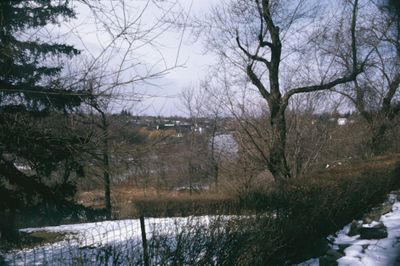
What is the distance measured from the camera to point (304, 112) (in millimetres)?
21016

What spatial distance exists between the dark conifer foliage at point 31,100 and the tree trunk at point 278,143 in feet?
41.5

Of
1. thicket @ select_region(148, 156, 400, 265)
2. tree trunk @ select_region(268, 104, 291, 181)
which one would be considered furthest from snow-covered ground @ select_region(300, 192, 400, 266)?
tree trunk @ select_region(268, 104, 291, 181)

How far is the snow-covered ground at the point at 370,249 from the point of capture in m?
6.95

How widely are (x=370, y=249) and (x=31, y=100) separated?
599 cm

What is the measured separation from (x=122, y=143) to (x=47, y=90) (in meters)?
1.27

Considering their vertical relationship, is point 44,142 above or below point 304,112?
below

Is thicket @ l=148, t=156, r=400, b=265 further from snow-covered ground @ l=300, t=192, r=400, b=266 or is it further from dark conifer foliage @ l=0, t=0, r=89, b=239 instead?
dark conifer foliage @ l=0, t=0, r=89, b=239

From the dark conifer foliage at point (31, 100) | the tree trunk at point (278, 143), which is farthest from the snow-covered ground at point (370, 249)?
the tree trunk at point (278, 143)

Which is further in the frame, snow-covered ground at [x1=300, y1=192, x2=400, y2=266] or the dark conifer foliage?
snow-covered ground at [x1=300, y1=192, x2=400, y2=266]

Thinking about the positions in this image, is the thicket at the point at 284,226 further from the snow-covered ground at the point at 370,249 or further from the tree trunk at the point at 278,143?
the tree trunk at the point at 278,143

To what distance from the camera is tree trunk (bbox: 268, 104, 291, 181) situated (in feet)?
59.1

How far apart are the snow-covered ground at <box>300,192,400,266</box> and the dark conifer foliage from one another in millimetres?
4510

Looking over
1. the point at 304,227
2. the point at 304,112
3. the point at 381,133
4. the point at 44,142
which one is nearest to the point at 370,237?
the point at 304,227

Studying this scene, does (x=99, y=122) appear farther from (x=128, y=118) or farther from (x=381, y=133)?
(x=381, y=133)
